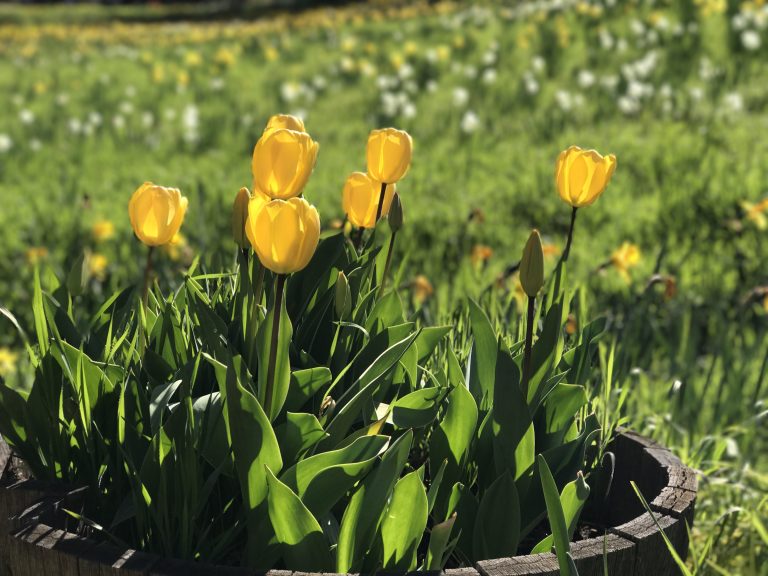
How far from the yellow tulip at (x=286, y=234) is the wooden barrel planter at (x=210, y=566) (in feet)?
1.31

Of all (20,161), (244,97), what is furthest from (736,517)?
(244,97)

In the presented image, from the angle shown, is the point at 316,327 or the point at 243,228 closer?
the point at 243,228

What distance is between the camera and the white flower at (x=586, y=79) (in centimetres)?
642

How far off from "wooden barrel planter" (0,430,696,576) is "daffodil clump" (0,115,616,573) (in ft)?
0.21

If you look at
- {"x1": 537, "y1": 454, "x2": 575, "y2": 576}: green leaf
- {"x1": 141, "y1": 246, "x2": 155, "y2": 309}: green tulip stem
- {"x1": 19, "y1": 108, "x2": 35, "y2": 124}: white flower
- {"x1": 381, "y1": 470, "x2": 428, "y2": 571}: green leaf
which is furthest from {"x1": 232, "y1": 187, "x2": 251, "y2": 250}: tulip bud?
{"x1": 19, "y1": 108, "x2": 35, "y2": 124}: white flower

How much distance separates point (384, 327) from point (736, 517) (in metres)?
1.01

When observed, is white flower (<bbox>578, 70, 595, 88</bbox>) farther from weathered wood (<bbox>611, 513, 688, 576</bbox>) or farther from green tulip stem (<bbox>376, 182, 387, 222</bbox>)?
weathered wood (<bbox>611, 513, 688, 576</bbox>)

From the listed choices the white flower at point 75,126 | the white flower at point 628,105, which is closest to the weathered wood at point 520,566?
the white flower at point 628,105

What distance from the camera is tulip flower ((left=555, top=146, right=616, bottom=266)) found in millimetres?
1604

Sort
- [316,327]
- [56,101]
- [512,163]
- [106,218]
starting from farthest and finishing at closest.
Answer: [56,101] < [512,163] < [106,218] < [316,327]

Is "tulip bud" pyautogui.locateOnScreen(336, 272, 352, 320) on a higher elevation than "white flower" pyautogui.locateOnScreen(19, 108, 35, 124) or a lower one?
higher

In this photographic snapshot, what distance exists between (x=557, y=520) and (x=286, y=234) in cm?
51

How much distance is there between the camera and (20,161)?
19.5ft

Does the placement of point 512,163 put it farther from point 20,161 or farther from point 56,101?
point 56,101
